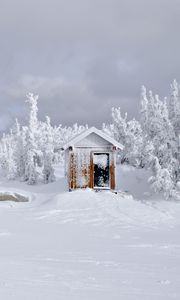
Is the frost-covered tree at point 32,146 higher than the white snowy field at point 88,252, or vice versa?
the frost-covered tree at point 32,146

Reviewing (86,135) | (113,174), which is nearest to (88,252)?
(86,135)

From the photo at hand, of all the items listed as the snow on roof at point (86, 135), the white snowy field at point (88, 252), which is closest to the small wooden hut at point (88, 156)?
the snow on roof at point (86, 135)

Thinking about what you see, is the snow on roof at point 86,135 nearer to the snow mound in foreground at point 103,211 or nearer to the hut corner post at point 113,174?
the hut corner post at point 113,174

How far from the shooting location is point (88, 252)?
32.0ft

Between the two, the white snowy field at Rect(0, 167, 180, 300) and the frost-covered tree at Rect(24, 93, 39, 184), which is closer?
the white snowy field at Rect(0, 167, 180, 300)

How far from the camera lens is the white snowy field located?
6.06m

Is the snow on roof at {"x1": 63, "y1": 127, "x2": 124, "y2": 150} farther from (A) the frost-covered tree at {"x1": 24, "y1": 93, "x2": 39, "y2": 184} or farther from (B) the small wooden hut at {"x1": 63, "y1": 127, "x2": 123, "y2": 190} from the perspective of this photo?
(A) the frost-covered tree at {"x1": 24, "y1": 93, "x2": 39, "y2": 184}

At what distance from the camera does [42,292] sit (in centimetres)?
579

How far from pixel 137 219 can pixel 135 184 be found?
46.2 feet

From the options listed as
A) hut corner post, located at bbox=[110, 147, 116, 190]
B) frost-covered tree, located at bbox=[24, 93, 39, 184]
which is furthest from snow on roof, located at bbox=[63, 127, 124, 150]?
frost-covered tree, located at bbox=[24, 93, 39, 184]

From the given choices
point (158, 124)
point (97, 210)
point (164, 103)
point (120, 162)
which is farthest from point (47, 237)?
point (120, 162)

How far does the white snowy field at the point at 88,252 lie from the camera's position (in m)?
→ 6.06

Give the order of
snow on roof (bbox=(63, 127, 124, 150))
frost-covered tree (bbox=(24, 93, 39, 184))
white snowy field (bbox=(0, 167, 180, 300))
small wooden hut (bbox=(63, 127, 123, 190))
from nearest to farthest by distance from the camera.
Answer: white snowy field (bbox=(0, 167, 180, 300)) → snow on roof (bbox=(63, 127, 124, 150)) → small wooden hut (bbox=(63, 127, 123, 190)) → frost-covered tree (bbox=(24, 93, 39, 184))

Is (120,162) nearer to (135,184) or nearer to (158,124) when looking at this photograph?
(135,184)
